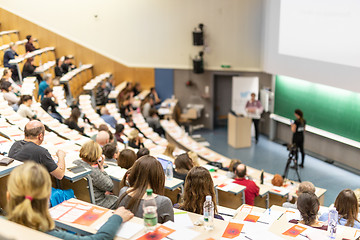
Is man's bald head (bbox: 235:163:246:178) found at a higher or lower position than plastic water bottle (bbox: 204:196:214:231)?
lower

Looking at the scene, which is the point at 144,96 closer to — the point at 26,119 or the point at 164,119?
the point at 164,119

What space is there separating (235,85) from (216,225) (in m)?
9.81

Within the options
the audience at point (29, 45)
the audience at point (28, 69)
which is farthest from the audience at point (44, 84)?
the audience at point (29, 45)

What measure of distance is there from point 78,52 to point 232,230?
11618 millimetres

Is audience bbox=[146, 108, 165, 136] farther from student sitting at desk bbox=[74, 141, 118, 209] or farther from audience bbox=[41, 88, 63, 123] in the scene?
student sitting at desk bbox=[74, 141, 118, 209]

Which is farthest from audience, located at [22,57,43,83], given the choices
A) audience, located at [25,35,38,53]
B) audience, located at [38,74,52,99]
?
audience, located at [25,35,38,53]

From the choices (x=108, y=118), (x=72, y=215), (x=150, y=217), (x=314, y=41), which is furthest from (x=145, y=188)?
(x=314, y=41)

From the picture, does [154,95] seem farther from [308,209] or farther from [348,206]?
[308,209]

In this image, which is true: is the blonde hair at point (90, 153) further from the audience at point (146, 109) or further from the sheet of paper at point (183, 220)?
the audience at point (146, 109)

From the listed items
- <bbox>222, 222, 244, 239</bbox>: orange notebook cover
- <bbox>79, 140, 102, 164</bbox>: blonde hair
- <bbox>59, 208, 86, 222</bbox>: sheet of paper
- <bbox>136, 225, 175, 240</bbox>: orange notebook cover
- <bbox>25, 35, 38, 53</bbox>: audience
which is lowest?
<bbox>222, 222, 244, 239</bbox>: orange notebook cover

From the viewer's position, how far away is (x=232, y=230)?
331 cm

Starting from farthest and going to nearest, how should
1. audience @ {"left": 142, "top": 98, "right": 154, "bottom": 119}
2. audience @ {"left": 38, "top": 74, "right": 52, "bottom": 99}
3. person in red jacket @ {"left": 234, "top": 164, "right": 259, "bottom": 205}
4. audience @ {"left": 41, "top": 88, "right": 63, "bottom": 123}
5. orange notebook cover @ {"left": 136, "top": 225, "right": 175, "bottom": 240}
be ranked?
audience @ {"left": 142, "top": 98, "right": 154, "bottom": 119}
audience @ {"left": 38, "top": 74, "right": 52, "bottom": 99}
audience @ {"left": 41, "top": 88, "right": 63, "bottom": 123}
person in red jacket @ {"left": 234, "top": 164, "right": 259, "bottom": 205}
orange notebook cover @ {"left": 136, "top": 225, "right": 175, "bottom": 240}

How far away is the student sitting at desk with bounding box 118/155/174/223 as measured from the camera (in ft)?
10.7

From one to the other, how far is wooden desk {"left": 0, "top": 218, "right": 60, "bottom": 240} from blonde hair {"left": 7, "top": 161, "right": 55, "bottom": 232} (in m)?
0.05
